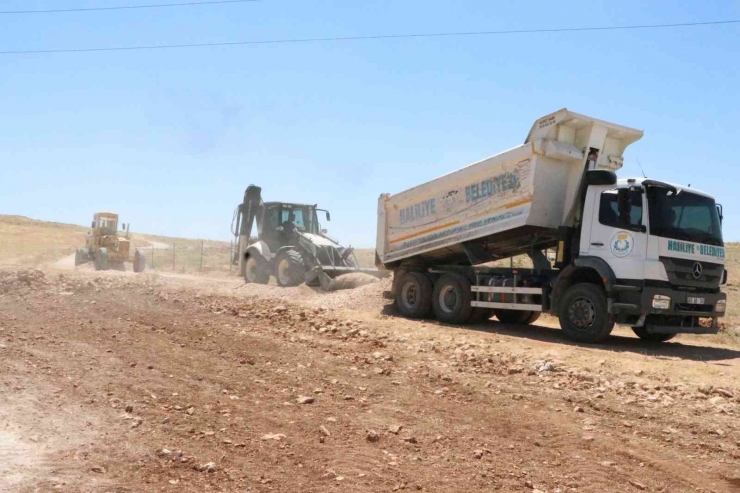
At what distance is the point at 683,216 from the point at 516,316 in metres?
4.25

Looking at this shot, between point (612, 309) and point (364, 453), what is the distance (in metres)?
6.42

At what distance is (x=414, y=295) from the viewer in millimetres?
13969

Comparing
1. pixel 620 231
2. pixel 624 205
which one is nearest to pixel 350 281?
pixel 620 231

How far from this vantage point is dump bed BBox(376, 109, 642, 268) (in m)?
11.2

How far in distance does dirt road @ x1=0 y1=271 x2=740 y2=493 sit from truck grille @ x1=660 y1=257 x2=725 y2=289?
112cm

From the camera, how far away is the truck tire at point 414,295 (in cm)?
1363

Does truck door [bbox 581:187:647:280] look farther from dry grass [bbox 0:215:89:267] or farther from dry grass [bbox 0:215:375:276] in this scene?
dry grass [bbox 0:215:89:267]

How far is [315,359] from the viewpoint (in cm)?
810

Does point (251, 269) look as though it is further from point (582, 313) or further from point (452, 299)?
point (582, 313)

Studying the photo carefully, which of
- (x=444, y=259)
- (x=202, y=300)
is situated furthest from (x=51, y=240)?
(x=444, y=259)

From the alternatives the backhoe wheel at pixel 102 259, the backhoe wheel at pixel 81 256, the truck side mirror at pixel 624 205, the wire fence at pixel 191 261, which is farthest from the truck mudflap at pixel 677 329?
the backhoe wheel at pixel 81 256

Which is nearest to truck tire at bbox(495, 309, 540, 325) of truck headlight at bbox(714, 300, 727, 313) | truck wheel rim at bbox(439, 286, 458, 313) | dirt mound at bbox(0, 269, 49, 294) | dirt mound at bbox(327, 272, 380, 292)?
truck wheel rim at bbox(439, 286, 458, 313)

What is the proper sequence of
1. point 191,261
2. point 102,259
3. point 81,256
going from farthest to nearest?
point 191,261
point 81,256
point 102,259

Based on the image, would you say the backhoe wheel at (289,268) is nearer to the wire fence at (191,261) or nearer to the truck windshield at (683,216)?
the wire fence at (191,261)
